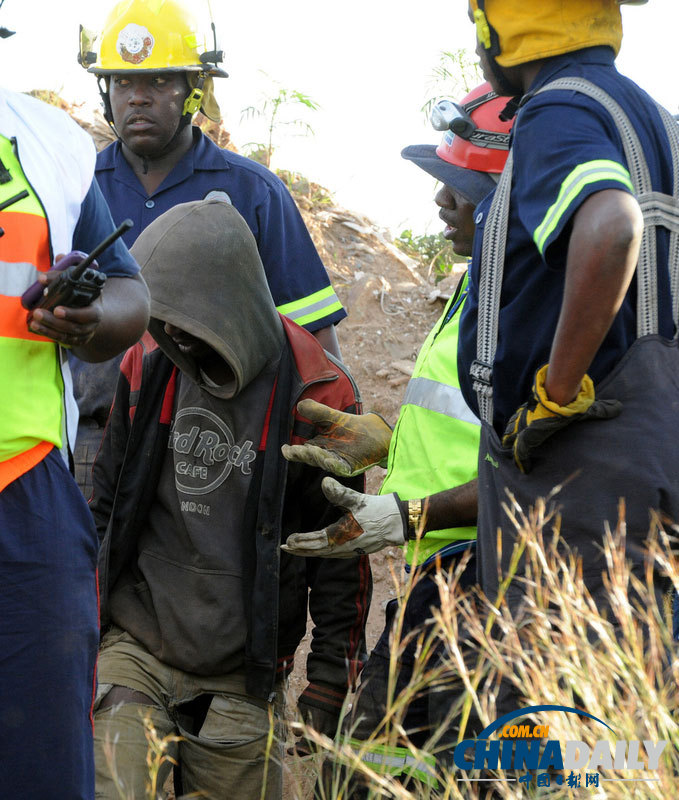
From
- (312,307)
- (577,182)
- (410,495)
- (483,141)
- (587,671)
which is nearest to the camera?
(587,671)

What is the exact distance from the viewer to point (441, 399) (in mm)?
3117

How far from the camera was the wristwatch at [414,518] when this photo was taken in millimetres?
3018

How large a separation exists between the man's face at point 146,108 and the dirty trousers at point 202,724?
2.11 m

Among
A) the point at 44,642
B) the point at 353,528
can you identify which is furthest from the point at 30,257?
the point at 353,528

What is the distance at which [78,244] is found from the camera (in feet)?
7.94

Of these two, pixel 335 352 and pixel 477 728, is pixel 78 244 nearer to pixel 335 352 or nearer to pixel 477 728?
pixel 477 728

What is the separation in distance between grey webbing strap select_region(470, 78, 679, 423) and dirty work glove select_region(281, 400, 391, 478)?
80cm

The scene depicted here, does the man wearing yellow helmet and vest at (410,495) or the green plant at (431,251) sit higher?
the man wearing yellow helmet and vest at (410,495)

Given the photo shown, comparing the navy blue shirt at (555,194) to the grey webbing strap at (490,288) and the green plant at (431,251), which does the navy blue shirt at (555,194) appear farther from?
the green plant at (431,251)

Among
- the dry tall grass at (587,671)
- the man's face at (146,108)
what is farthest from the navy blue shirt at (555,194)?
the man's face at (146,108)

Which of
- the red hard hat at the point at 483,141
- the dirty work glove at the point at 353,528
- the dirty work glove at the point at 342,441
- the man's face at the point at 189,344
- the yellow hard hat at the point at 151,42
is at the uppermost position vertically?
the yellow hard hat at the point at 151,42

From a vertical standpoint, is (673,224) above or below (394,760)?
above

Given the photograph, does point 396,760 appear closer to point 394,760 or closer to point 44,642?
point 394,760

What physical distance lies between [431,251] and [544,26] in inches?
232
